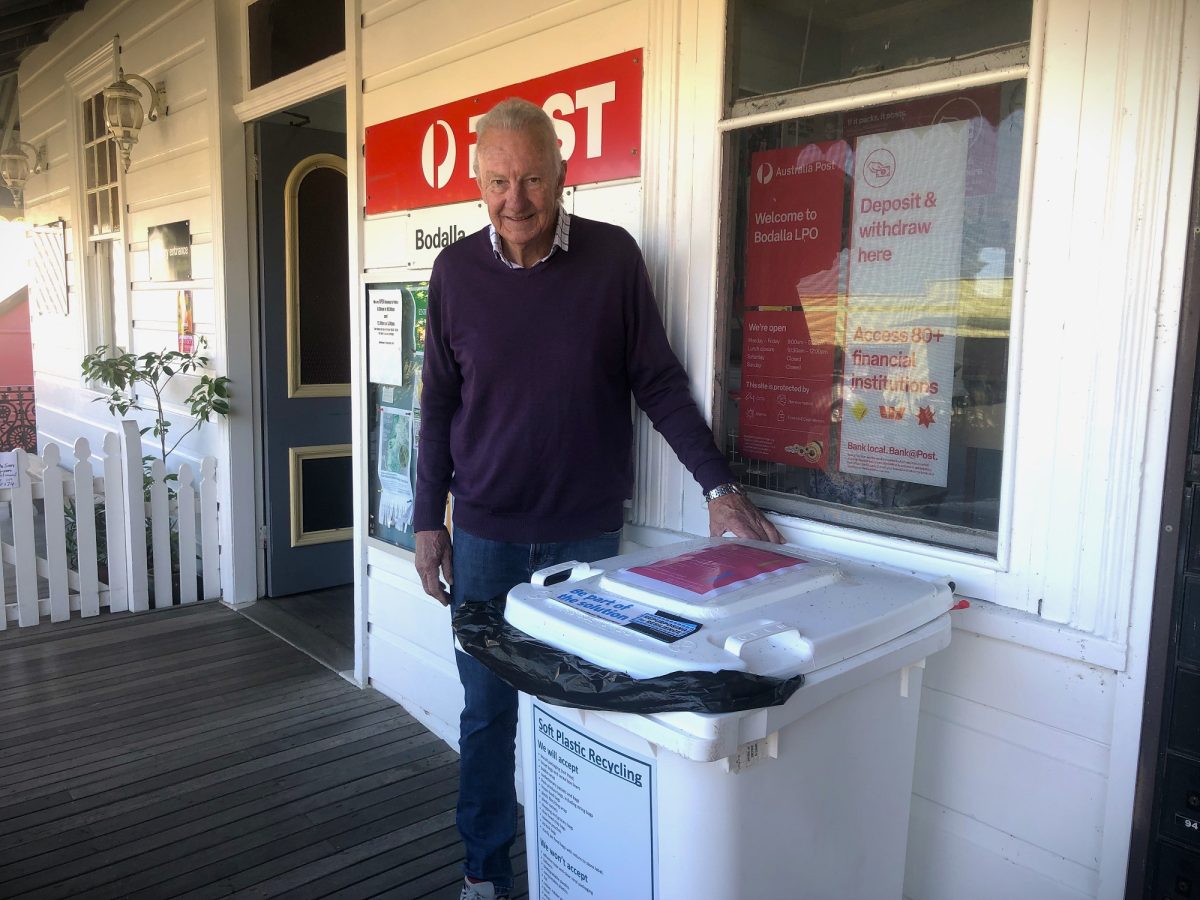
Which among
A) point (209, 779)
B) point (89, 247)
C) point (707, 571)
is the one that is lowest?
point (209, 779)

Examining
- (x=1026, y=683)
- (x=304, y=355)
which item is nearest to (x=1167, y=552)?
(x=1026, y=683)

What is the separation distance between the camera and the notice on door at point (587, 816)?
1475 mm

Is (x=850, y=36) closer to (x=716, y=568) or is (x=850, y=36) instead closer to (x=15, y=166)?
(x=716, y=568)

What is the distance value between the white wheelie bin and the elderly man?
0.46m

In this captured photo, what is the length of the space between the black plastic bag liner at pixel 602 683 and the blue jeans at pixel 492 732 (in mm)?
644

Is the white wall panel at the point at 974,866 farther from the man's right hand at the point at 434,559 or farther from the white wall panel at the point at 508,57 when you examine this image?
the white wall panel at the point at 508,57

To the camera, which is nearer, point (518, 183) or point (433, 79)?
point (518, 183)

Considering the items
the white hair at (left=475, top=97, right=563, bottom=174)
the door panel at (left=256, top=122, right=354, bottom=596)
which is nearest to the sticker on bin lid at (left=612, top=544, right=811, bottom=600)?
the white hair at (left=475, top=97, right=563, bottom=174)

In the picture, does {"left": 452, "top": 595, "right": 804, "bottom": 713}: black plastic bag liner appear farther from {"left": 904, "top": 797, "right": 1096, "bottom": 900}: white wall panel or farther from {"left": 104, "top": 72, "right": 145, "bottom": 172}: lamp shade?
{"left": 104, "top": 72, "right": 145, "bottom": 172}: lamp shade

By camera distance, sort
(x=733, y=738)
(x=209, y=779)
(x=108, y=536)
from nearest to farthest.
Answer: (x=733, y=738) → (x=209, y=779) → (x=108, y=536)

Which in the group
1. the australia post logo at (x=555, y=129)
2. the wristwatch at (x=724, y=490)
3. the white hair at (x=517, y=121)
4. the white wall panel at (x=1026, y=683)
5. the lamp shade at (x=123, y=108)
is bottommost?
the white wall panel at (x=1026, y=683)

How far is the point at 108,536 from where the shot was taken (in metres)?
4.65

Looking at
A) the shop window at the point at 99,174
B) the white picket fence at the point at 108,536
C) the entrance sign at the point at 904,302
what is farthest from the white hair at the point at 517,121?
the shop window at the point at 99,174

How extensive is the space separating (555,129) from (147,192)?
164 inches
